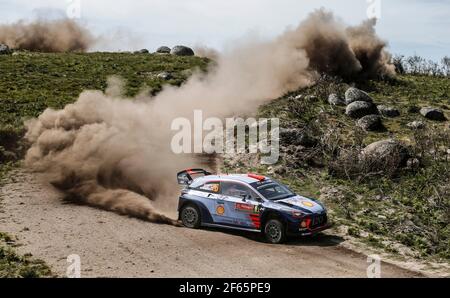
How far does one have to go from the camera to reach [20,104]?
36.6 m

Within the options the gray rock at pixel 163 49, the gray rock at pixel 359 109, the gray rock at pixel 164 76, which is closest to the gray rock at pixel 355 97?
the gray rock at pixel 359 109

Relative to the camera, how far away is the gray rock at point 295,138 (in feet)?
90.3

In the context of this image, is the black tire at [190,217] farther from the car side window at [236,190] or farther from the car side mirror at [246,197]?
the car side mirror at [246,197]

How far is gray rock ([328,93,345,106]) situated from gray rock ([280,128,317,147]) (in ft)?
36.0

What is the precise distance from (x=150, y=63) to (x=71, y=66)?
8.15 metres

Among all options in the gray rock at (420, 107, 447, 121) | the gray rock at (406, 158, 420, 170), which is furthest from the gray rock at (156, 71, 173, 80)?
the gray rock at (406, 158, 420, 170)

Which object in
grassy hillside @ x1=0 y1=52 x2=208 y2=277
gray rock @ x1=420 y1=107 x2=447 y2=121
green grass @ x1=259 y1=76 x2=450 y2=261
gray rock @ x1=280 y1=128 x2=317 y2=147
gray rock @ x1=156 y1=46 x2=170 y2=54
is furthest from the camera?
gray rock @ x1=156 y1=46 x2=170 y2=54

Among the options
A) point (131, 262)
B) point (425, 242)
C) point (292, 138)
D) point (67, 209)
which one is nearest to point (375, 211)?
point (425, 242)

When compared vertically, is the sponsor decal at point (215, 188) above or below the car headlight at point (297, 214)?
above

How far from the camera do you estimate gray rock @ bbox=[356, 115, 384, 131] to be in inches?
1318

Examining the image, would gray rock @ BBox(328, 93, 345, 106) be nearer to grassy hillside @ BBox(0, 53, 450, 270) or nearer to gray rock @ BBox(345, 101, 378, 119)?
grassy hillside @ BBox(0, 53, 450, 270)

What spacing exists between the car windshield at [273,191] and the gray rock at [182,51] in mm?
50924

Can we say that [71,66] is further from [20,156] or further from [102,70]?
[20,156]
